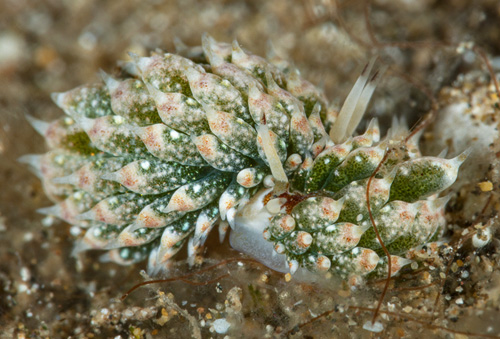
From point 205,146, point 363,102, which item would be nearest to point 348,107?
point 363,102

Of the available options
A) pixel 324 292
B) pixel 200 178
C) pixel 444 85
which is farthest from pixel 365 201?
pixel 444 85

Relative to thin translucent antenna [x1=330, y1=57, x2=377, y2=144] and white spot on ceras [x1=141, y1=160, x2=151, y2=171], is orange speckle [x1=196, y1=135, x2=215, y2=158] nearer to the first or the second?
white spot on ceras [x1=141, y1=160, x2=151, y2=171]

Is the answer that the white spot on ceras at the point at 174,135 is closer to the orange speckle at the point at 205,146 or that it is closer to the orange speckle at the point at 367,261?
the orange speckle at the point at 205,146

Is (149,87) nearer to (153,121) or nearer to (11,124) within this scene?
(153,121)

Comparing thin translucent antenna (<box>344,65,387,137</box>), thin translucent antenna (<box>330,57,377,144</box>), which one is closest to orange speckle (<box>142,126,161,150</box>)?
thin translucent antenna (<box>330,57,377,144</box>)

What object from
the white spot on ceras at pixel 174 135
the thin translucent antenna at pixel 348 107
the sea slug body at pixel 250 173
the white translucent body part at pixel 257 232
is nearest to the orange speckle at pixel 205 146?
the sea slug body at pixel 250 173
